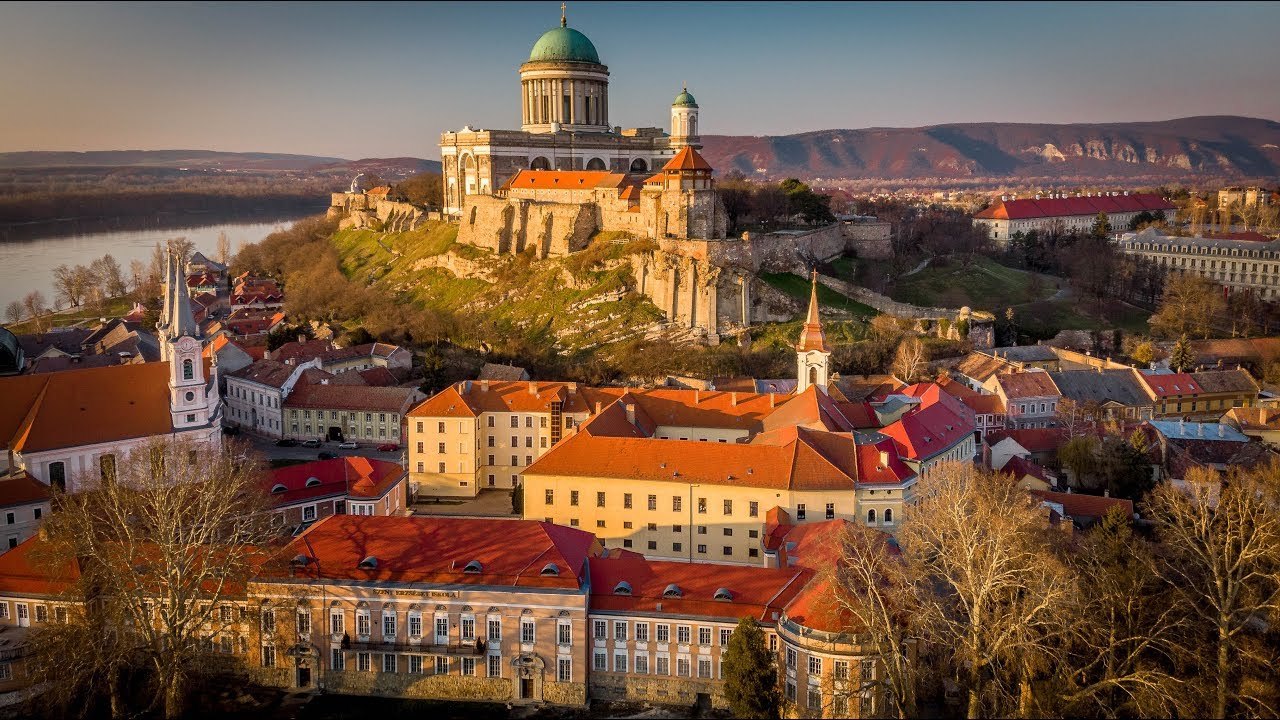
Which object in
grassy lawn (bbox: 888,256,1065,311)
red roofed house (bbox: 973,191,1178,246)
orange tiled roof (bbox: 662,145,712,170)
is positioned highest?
orange tiled roof (bbox: 662,145,712,170)

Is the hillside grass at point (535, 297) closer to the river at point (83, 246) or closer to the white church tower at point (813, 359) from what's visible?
the white church tower at point (813, 359)

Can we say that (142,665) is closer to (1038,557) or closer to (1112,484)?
(1038,557)

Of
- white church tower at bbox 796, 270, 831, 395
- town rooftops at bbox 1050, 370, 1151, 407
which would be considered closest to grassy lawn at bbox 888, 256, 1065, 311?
town rooftops at bbox 1050, 370, 1151, 407

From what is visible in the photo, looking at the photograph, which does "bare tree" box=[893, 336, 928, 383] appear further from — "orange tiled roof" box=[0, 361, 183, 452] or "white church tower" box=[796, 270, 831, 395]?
"orange tiled roof" box=[0, 361, 183, 452]

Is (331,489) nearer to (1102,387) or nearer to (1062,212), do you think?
(1102,387)

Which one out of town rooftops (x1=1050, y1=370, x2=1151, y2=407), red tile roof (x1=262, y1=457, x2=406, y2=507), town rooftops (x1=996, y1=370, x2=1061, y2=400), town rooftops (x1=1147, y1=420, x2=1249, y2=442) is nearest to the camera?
red tile roof (x1=262, y1=457, x2=406, y2=507)

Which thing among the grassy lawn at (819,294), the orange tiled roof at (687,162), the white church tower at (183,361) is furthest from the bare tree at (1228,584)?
the orange tiled roof at (687,162)

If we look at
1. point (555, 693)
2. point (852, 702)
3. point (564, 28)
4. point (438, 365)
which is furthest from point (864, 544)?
point (564, 28)
